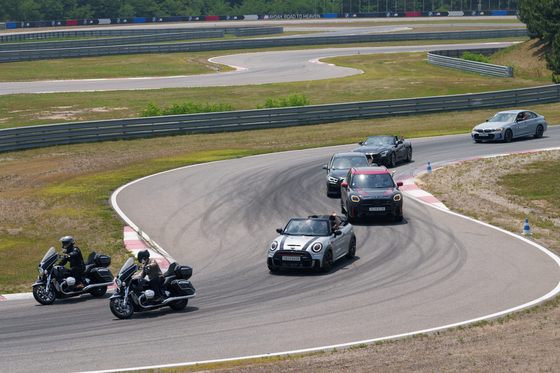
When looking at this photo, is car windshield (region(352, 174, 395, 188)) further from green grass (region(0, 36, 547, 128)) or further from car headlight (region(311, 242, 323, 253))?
green grass (region(0, 36, 547, 128))

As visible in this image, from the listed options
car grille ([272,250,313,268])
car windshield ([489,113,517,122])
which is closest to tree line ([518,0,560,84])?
car windshield ([489,113,517,122])

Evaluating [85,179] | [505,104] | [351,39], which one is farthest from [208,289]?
[351,39]

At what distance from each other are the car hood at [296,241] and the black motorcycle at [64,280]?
431cm

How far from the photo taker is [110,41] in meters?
74.4

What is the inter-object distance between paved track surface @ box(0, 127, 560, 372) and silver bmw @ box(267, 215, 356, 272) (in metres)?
0.34

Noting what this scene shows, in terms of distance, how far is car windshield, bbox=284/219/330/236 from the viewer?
17.0 m

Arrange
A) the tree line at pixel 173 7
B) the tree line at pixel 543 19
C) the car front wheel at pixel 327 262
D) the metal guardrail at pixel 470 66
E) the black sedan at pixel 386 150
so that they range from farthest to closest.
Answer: the tree line at pixel 173 7 → the tree line at pixel 543 19 → the metal guardrail at pixel 470 66 → the black sedan at pixel 386 150 → the car front wheel at pixel 327 262

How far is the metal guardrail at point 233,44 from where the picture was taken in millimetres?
64562

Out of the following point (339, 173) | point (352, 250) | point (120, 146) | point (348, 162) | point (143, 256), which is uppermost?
point (143, 256)

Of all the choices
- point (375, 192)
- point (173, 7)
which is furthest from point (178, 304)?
point (173, 7)

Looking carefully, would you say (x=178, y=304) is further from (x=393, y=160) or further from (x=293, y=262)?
(x=393, y=160)

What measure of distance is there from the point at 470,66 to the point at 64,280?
51966 millimetres

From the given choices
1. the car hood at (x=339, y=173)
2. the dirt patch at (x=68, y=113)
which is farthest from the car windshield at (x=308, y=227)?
the dirt patch at (x=68, y=113)

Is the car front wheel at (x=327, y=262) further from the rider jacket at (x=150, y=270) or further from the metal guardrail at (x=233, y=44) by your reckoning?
the metal guardrail at (x=233, y=44)
